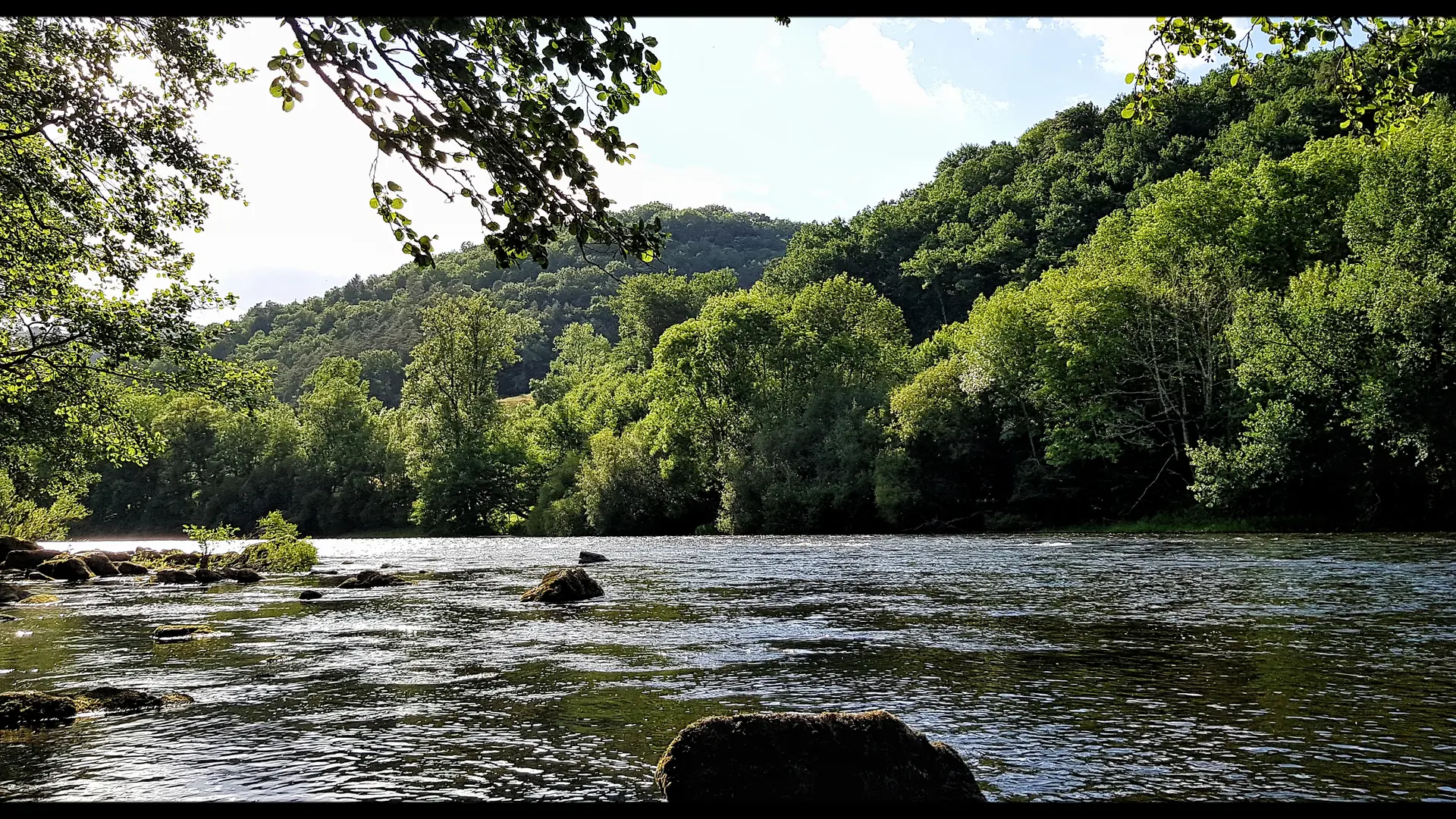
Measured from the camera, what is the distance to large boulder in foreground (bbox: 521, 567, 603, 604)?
24.7m

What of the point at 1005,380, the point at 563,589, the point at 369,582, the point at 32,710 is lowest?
the point at 369,582

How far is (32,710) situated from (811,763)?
9.34 meters

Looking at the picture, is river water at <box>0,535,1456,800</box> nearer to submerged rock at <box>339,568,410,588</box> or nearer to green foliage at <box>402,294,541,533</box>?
submerged rock at <box>339,568,410,588</box>

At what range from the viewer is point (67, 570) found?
114ft

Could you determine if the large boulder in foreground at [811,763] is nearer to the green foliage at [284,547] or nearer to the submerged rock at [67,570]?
the submerged rock at [67,570]

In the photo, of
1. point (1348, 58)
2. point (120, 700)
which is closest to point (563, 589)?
point (120, 700)

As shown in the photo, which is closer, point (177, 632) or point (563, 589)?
point (177, 632)

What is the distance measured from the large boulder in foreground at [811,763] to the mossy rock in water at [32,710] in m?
7.76

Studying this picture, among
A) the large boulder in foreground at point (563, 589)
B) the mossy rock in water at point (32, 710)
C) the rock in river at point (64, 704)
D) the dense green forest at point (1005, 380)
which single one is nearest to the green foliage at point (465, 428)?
the dense green forest at point (1005, 380)

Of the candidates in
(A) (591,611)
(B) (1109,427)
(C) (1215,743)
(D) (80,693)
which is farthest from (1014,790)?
(B) (1109,427)

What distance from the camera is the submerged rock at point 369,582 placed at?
30808 mm

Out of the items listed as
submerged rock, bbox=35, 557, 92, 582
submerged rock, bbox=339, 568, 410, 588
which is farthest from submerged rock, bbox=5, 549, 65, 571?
submerged rock, bbox=339, 568, 410, 588

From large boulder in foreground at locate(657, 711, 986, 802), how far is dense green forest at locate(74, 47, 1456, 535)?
60.9 feet

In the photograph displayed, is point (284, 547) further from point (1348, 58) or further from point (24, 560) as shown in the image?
point (1348, 58)
